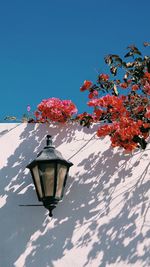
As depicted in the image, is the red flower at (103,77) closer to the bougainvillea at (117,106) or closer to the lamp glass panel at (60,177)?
the bougainvillea at (117,106)

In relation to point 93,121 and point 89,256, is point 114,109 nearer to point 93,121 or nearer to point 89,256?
point 93,121

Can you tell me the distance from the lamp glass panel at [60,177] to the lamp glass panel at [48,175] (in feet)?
0.18

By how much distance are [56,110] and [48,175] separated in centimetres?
93

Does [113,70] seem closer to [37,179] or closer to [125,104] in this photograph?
[125,104]

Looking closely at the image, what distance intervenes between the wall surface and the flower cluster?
0.10m

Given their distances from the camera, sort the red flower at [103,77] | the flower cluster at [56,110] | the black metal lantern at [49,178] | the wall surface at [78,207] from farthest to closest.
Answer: the red flower at [103,77], the flower cluster at [56,110], the wall surface at [78,207], the black metal lantern at [49,178]

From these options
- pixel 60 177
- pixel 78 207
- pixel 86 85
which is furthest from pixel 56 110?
pixel 78 207

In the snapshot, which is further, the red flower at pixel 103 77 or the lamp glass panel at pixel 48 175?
the red flower at pixel 103 77

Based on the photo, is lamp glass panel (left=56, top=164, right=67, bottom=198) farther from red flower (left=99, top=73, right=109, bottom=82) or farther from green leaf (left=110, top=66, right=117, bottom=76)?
green leaf (left=110, top=66, right=117, bottom=76)

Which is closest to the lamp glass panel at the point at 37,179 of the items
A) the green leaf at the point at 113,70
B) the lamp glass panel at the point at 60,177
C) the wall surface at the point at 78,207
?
the lamp glass panel at the point at 60,177

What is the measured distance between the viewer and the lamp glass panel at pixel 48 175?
10.7 feet

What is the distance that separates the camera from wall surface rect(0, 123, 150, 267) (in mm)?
3402

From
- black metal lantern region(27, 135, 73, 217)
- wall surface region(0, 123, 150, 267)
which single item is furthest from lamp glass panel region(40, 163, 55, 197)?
wall surface region(0, 123, 150, 267)

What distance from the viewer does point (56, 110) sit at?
3.96m
